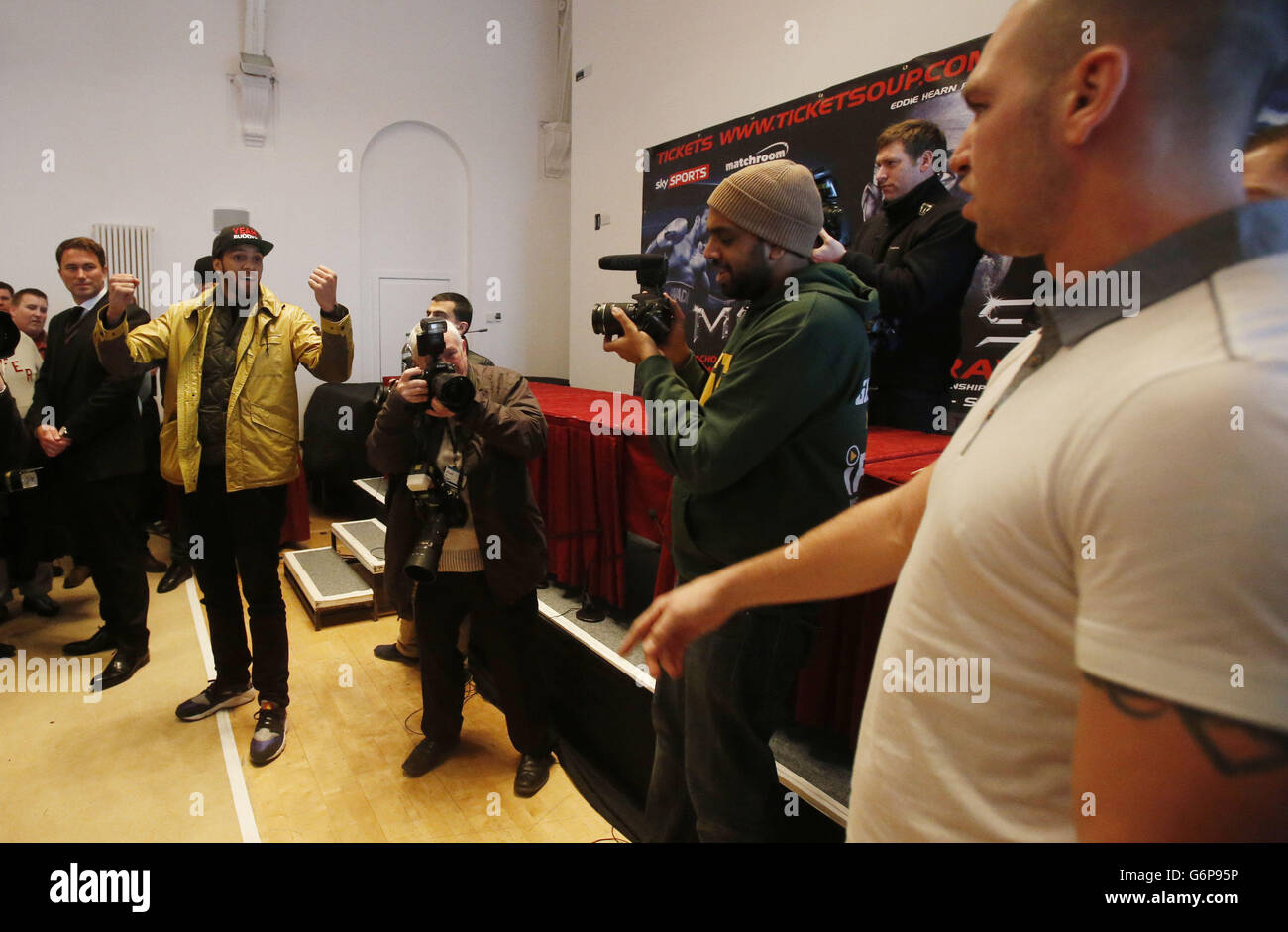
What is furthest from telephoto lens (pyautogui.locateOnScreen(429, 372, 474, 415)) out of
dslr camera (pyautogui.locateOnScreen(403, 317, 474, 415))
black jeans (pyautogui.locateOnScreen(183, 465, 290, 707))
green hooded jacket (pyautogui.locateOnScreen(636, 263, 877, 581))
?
black jeans (pyautogui.locateOnScreen(183, 465, 290, 707))

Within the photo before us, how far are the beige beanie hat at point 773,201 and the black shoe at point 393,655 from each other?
257 cm

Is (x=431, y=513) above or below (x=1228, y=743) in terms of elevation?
below

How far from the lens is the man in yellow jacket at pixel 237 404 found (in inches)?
93.1

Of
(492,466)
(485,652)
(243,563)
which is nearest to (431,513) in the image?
(492,466)

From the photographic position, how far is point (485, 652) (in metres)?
2.39

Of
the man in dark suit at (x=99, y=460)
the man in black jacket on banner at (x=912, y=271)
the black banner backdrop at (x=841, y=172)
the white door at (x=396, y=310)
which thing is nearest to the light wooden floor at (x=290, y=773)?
the man in dark suit at (x=99, y=460)

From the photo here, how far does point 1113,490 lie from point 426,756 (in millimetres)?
2435

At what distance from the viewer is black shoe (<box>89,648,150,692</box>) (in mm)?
2906

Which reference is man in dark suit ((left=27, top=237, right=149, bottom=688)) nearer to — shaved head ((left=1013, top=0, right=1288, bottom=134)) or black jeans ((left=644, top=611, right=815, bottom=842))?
black jeans ((left=644, top=611, right=815, bottom=842))

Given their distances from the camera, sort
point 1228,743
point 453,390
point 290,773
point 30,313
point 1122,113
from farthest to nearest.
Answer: point 30,313
point 290,773
point 453,390
point 1122,113
point 1228,743

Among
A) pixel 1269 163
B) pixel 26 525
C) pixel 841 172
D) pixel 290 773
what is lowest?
pixel 290 773

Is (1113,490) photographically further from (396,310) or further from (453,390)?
(396,310)

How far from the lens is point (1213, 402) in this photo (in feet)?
1.24
